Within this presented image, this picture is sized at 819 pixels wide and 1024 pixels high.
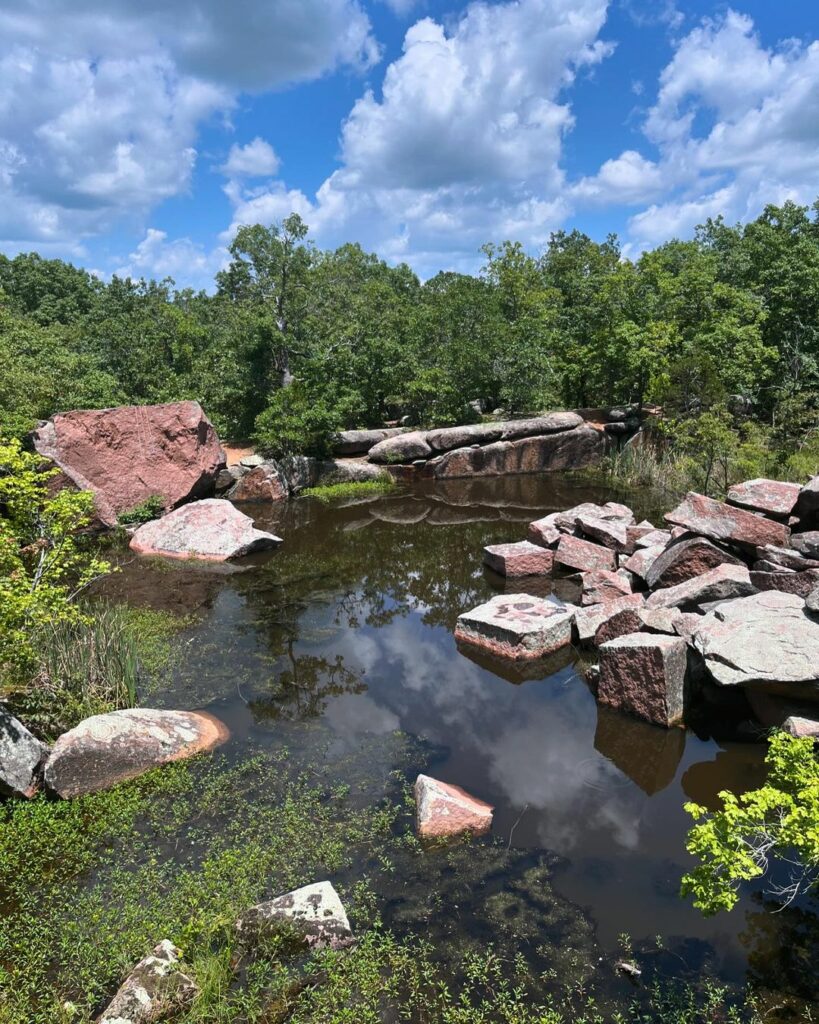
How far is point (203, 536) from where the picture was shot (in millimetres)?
16422

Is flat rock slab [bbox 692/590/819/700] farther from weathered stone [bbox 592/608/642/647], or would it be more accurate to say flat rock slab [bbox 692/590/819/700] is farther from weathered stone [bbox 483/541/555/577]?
weathered stone [bbox 483/541/555/577]

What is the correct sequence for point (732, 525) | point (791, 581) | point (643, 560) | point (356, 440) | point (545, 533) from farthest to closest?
point (356, 440), point (545, 533), point (643, 560), point (732, 525), point (791, 581)

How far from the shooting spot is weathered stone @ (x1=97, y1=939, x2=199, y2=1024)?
458 centimetres

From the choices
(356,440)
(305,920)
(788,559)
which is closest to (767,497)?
(788,559)

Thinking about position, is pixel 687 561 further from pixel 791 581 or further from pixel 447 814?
pixel 447 814

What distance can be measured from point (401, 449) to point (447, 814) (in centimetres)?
1942

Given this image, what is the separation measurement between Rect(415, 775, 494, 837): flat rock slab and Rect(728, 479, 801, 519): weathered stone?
7.87 meters

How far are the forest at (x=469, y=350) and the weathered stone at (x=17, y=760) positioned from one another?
49.5 feet

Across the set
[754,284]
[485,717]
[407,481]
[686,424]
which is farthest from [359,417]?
[485,717]

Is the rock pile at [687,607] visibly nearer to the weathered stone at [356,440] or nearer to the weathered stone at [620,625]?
the weathered stone at [620,625]

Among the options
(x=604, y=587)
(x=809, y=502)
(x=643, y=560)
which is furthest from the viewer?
(x=643, y=560)

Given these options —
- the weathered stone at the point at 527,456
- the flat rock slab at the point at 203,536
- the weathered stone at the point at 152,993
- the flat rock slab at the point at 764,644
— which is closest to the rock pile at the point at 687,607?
the flat rock slab at the point at 764,644

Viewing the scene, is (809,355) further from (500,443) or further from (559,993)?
(559,993)

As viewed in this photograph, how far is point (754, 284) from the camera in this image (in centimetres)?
2881
